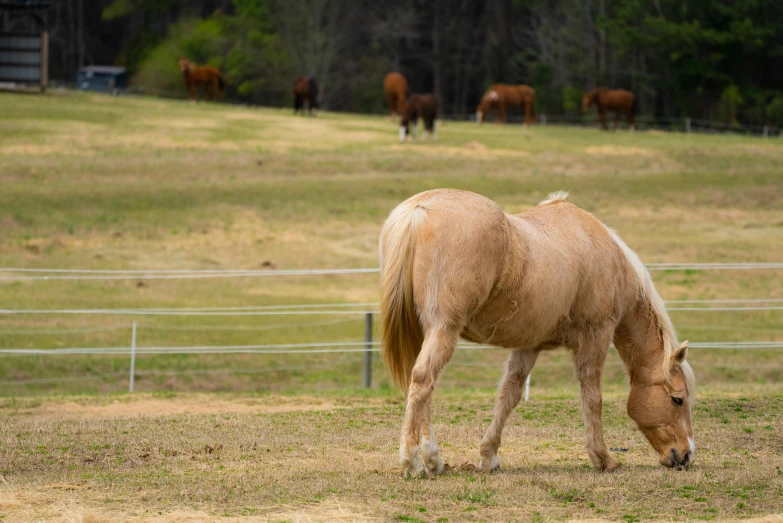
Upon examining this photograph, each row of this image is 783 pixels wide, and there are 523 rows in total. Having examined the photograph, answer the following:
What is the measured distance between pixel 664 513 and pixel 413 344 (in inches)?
69.0

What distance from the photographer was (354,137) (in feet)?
102

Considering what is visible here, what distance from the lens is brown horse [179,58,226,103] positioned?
42500mm

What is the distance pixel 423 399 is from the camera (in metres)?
5.64

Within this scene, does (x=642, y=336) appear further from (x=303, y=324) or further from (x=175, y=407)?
Result: (x=303, y=324)

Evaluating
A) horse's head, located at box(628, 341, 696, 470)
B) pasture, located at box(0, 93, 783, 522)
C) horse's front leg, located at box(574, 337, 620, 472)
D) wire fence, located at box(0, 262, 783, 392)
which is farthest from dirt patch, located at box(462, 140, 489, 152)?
horse's front leg, located at box(574, 337, 620, 472)

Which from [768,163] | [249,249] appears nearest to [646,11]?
[768,163]

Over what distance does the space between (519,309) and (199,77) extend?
130 feet

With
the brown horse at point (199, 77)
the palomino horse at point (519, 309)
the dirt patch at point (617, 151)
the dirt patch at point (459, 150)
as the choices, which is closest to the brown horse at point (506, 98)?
the dirt patch at point (617, 151)

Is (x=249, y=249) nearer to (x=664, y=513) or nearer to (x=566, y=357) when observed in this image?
(x=566, y=357)

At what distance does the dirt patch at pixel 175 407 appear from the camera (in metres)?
9.37

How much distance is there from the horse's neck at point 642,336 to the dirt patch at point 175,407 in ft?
12.3

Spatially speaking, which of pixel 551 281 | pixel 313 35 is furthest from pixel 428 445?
pixel 313 35

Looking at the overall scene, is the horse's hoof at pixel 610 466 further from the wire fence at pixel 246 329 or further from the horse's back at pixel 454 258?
the wire fence at pixel 246 329

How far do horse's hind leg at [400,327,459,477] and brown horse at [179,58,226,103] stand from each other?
38.2 metres
